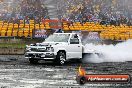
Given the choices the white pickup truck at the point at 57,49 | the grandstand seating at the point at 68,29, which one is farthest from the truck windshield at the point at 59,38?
the grandstand seating at the point at 68,29

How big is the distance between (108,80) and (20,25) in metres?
29.9

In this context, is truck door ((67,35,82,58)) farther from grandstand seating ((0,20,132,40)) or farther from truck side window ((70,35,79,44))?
grandstand seating ((0,20,132,40))

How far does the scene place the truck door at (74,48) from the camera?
74.7 feet

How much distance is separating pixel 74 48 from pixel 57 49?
4.87 ft

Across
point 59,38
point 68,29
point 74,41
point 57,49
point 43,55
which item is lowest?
point 43,55

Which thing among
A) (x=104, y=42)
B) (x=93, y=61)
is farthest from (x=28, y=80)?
(x=104, y=42)

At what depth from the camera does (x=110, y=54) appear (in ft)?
87.3

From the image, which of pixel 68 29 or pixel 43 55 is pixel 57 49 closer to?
pixel 43 55

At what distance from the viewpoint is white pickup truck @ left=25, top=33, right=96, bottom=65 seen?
21688 millimetres

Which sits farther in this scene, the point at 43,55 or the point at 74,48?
the point at 74,48

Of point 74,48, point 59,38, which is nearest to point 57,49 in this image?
point 59,38

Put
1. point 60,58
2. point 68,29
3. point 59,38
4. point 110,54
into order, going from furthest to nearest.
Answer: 1. point 68,29
2. point 110,54
3. point 59,38
4. point 60,58

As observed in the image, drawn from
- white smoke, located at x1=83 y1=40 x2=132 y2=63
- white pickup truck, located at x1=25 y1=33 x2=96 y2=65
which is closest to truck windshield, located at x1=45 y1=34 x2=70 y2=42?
white pickup truck, located at x1=25 y1=33 x2=96 y2=65

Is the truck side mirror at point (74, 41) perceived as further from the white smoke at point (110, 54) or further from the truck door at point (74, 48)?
the white smoke at point (110, 54)
